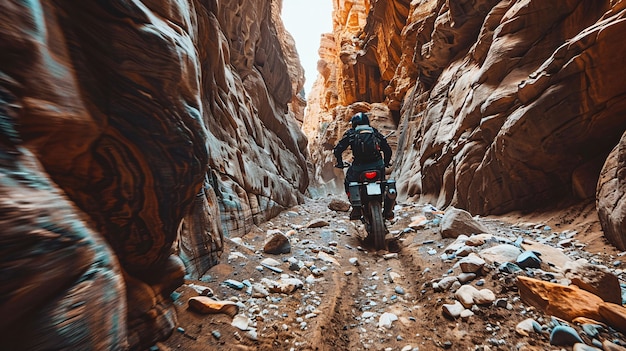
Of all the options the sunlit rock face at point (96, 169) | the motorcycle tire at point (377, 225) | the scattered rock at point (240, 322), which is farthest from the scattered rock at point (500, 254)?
the sunlit rock face at point (96, 169)

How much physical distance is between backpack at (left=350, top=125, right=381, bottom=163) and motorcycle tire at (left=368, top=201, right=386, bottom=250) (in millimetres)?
936

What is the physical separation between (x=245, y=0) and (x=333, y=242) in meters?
7.34

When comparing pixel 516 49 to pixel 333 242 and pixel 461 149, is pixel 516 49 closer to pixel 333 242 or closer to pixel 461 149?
pixel 461 149

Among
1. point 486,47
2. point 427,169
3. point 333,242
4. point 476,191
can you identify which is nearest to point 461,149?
point 476,191

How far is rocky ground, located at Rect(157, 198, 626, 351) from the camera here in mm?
1830

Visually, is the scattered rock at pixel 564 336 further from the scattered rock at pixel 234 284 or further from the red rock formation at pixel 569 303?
the scattered rock at pixel 234 284

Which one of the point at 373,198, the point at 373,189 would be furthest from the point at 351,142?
the point at 373,198

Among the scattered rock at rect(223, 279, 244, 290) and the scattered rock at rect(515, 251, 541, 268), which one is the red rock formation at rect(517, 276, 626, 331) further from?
the scattered rock at rect(223, 279, 244, 290)

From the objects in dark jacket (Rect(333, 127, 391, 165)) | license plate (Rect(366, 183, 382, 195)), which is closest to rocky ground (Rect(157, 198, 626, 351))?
license plate (Rect(366, 183, 382, 195))

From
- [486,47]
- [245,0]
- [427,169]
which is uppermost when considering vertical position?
[245,0]

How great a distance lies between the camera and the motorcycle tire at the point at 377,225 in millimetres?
4551

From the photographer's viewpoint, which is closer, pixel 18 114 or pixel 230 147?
pixel 18 114

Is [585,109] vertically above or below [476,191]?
above

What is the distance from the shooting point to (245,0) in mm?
7688
